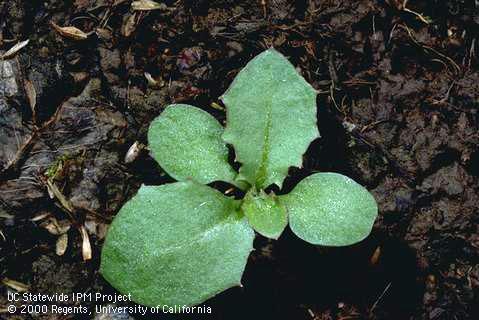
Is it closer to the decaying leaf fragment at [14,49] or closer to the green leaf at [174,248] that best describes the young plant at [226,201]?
the green leaf at [174,248]

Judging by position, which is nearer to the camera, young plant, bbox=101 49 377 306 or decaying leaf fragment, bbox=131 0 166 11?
young plant, bbox=101 49 377 306

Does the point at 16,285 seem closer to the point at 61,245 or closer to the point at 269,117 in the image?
the point at 61,245

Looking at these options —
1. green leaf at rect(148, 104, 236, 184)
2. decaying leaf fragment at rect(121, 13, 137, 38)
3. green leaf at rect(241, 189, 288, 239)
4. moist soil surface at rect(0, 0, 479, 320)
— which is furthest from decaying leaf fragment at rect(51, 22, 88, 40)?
green leaf at rect(241, 189, 288, 239)

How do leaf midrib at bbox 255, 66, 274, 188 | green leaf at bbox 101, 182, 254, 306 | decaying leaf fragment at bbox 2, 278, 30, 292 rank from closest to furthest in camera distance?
green leaf at bbox 101, 182, 254, 306
leaf midrib at bbox 255, 66, 274, 188
decaying leaf fragment at bbox 2, 278, 30, 292

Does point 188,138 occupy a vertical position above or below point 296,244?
above

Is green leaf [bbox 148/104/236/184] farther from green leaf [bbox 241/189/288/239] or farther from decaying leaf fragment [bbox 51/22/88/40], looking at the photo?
decaying leaf fragment [bbox 51/22/88/40]

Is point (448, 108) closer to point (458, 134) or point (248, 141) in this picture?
point (458, 134)

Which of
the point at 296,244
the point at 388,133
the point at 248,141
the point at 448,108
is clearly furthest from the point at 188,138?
the point at 448,108

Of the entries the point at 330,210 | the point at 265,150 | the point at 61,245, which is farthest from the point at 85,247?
A: the point at 330,210
